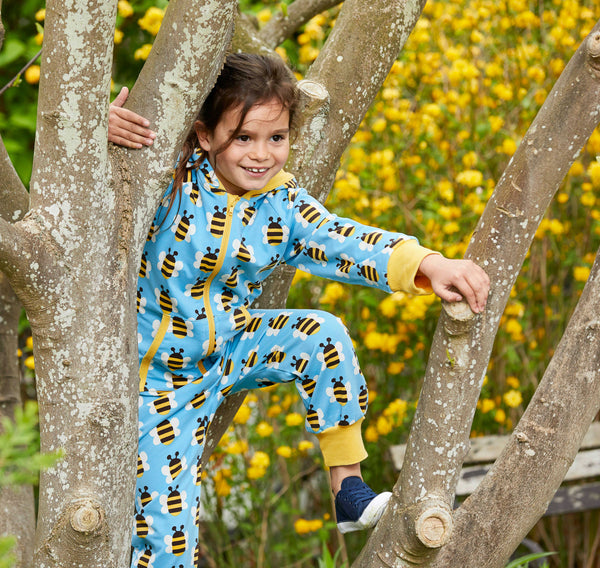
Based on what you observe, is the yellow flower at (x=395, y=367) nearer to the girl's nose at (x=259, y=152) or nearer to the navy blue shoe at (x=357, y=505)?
the navy blue shoe at (x=357, y=505)

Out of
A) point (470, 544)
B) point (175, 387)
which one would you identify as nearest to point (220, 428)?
point (175, 387)

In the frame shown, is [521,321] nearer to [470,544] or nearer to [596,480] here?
[596,480]

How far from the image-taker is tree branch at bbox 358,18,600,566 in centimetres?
144

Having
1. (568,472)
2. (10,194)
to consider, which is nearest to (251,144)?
(10,194)

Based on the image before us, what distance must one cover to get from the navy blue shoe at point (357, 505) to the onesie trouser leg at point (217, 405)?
0.21ft

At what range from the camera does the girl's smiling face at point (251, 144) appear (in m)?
1.70

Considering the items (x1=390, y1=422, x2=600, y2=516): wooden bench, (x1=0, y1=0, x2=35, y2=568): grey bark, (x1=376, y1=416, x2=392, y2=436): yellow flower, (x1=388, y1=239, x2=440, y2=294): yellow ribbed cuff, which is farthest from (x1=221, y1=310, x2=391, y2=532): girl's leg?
(x1=390, y1=422, x2=600, y2=516): wooden bench

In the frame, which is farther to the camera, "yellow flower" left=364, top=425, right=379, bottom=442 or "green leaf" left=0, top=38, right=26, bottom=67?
"yellow flower" left=364, top=425, right=379, bottom=442

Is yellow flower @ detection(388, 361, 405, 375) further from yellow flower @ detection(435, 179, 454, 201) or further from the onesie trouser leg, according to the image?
the onesie trouser leg

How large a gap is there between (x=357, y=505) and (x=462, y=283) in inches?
25.5

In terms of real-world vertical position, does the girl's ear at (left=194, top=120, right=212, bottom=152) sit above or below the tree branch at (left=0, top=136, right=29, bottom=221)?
above

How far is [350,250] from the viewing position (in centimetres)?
166

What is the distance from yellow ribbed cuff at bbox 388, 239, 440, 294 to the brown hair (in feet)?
1.48

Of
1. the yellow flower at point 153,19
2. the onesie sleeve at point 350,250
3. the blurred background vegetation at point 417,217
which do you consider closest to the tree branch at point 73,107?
the onesie sleeve at point 350,250
